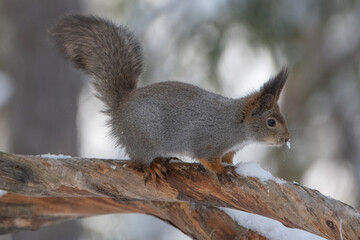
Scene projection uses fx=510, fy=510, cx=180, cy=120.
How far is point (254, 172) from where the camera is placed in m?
1.96

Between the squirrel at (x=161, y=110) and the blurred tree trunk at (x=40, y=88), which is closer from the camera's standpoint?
the squirrel at (x=161, y=110)

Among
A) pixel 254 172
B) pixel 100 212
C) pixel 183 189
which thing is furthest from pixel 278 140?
pixel 100 212

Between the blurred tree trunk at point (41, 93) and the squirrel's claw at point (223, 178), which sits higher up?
the blurred tree trunk at point (41, 93)

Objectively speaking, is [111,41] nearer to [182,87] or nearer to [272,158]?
[182,87]

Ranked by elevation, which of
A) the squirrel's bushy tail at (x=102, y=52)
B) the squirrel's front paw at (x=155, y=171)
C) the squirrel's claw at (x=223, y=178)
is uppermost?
the squirrel's bushy tail at (x=102, y=52)

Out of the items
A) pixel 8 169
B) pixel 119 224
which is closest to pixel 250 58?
pixel 119 224

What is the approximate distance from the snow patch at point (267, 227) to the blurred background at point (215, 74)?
986 millimetres

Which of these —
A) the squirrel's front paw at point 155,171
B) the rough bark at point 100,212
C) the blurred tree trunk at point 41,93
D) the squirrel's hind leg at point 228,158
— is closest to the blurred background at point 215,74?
the blurred tree trunk at point 41,93

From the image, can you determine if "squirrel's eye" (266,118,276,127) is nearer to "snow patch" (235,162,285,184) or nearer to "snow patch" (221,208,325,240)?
"snow patch" (235,162,285,184)

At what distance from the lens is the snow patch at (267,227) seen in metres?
1.99

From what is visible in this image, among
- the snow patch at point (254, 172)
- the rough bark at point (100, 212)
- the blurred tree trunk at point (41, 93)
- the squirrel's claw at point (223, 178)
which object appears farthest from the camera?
the blurred tree trunk at point (41, 93)

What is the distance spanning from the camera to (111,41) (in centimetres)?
250

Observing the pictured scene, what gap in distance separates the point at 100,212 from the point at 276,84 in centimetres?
103

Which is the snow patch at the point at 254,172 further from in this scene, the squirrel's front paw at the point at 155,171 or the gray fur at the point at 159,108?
the squirrel's front paw at the point at 155,171
